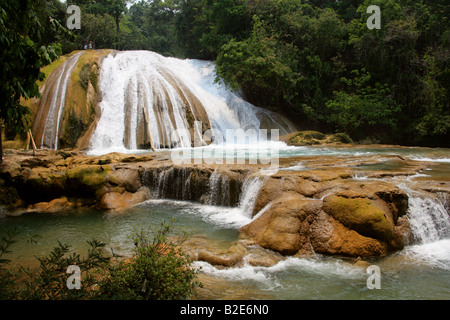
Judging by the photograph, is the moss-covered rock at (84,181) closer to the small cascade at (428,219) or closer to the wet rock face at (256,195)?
the wet rock face at (256,195)

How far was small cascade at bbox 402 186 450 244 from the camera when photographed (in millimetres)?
5840

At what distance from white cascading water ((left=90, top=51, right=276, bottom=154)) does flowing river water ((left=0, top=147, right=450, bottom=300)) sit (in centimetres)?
700

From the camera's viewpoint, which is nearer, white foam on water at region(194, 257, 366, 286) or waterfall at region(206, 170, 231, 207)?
white foam on water at region(194, 257, 366, 286)

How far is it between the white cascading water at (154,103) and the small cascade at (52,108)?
5.49 feet

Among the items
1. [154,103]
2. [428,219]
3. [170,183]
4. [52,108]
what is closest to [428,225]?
[428,219]

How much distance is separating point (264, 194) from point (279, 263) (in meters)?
2.31

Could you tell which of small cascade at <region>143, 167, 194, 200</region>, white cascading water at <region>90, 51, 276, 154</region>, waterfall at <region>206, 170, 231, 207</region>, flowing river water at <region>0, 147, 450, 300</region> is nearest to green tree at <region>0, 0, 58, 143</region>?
flowing river water at <region>0, 147, 450, 300</region>

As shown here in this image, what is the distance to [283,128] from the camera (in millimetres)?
19969

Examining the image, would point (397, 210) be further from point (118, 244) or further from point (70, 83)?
point (70, 83)

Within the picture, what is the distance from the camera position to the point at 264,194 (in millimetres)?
7324

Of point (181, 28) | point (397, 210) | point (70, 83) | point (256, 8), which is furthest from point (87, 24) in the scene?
point (397, 210)

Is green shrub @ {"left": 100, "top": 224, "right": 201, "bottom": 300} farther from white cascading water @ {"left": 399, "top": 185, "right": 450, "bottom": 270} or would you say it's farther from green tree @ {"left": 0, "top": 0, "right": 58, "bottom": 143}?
white cascading water @ {"left": 399, "top": 185, "right": 450, "bottom": 270}

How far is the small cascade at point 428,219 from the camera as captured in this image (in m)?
5.84

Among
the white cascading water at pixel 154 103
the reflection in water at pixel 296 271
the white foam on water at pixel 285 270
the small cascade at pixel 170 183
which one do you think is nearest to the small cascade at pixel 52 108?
the white cascading water at pixel 154 103
